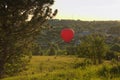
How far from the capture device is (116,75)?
46.6 feet

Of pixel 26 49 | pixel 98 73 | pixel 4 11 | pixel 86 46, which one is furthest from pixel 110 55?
pixel 98 73

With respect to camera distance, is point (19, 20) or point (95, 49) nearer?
point (19, 20)

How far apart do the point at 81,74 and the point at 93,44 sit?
51.6 m

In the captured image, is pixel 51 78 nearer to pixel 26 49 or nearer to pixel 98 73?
pixel 98 73

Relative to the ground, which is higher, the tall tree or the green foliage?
the tall tree

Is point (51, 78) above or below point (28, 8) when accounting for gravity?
below

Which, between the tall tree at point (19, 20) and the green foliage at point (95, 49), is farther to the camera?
the green foliage at point (95, 49)

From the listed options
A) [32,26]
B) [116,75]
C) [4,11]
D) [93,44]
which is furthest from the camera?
[93,44]

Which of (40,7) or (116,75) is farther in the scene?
(40,7)

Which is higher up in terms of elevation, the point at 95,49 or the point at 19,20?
the point at 19,20

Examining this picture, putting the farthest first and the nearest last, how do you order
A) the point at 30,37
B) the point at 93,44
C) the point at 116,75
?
the point at 93,44, the point at 30,37, the point at 116,75

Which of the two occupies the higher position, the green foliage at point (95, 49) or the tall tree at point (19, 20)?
the tall tree at point (19, 20)

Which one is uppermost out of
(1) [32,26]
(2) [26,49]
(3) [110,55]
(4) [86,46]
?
(1) [32,26]

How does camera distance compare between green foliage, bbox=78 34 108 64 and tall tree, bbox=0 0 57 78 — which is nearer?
tall tree, bbox=0 0 57 78
